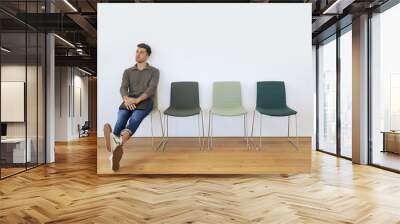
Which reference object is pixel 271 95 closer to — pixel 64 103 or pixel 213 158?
pixel 213 158

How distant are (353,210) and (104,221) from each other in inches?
86.1

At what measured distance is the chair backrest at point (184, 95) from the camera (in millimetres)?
5219

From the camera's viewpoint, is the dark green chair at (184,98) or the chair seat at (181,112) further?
the dark green chair at (184,98)

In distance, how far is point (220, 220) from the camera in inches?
119

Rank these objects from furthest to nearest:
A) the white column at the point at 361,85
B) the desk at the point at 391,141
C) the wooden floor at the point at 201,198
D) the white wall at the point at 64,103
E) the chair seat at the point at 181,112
A: the white wall at the point at 64,103
the white column at the point at 361,85
the desk at the point at 391,141
the chair seat at the point at 181,112
the wooden floor at the point at 201,198

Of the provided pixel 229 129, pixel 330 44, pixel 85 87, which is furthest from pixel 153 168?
Answer: pixel 85 87

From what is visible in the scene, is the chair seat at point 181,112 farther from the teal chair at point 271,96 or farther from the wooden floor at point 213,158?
the teal chair at point 271,96

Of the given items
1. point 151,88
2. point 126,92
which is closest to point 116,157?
point 126,92

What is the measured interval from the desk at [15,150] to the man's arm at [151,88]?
213 centimetres

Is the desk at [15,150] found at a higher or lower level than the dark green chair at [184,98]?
lower

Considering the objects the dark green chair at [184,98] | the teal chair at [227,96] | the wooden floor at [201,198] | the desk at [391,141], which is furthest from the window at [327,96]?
the dark green chair at [184,98]

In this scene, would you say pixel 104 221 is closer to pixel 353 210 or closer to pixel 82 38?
pixel 353 210

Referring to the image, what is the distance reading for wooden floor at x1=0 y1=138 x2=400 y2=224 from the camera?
3.13 meters

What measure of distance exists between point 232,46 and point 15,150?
146 inches
